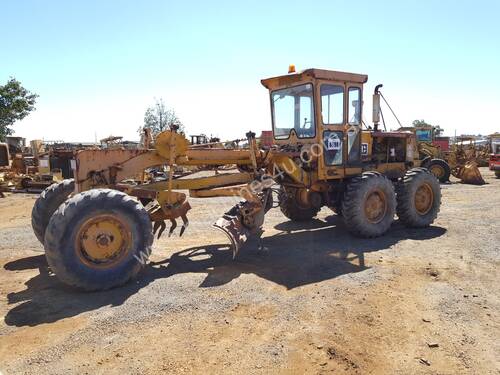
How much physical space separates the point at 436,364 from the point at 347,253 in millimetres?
3264

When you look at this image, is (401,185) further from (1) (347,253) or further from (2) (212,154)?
(2) (212,154)

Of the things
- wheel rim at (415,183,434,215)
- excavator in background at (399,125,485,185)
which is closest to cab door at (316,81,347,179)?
wheel rim at (415,183,434,215)

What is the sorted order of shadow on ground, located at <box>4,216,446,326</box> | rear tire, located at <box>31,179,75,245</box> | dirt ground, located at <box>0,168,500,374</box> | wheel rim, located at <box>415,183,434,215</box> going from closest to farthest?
dirt ground, located at <box>0,168,500,374</box>, shadow on ground, located at <box>4,216,446,326</box>, rear tire, located at <box>31,179,75,245</box>, wheel rim, located at <box>415,183,434,215</box>

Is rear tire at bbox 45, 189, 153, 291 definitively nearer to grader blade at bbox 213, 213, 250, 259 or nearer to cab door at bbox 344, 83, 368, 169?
grader blade at bbox 213, 213, 250, 259

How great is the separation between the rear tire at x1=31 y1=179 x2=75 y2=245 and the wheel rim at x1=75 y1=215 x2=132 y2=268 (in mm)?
1627

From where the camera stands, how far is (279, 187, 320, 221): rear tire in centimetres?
870

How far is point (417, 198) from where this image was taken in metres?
8.50

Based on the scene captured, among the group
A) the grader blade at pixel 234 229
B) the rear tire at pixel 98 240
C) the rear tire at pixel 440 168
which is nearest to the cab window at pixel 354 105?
the grader blade at pixel 234 229

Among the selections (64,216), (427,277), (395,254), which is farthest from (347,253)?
(64,216)

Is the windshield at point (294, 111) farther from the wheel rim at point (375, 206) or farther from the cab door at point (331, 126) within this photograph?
the wheel rim at point (375, 206)

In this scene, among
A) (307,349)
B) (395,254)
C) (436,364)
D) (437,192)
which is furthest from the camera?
(437,192)

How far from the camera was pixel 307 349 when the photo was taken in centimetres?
354

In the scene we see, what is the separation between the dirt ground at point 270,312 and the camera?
3381mm

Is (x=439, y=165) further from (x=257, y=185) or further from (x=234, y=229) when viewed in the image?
(x=234, y=229)
